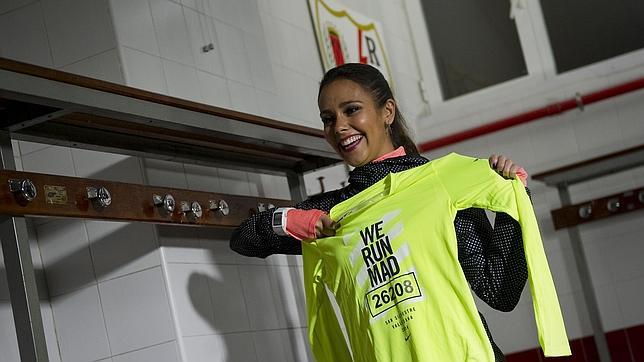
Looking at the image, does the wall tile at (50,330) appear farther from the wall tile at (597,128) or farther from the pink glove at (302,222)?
the wall tile at (597,128)

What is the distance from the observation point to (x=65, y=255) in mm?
3525

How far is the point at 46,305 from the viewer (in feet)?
11.4

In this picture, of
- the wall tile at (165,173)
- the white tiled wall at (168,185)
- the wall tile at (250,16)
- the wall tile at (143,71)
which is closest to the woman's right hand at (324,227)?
the white tiled wall at (168,185)

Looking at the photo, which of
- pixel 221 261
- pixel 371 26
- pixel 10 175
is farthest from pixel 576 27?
pixel 10 175

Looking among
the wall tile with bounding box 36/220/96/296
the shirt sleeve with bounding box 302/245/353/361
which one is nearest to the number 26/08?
the shirt sleeve with bounding box 302/245/353/361

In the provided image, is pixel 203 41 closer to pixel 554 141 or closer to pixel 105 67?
pixel 105 67

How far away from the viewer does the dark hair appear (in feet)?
8.89

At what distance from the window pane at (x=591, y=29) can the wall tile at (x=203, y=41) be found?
249cm

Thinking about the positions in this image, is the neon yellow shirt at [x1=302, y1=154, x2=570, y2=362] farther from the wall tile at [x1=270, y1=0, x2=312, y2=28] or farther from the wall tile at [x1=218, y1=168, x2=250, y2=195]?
the wall tile at [x1=270, y1=0, x2=312, y2=28]

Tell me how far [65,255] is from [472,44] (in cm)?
325

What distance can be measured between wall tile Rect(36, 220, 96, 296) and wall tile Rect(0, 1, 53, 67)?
1.85 ft

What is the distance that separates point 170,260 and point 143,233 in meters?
0.12

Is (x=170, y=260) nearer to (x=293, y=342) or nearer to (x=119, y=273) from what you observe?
(x=119, y=273)

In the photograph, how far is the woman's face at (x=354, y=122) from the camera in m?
2.63
